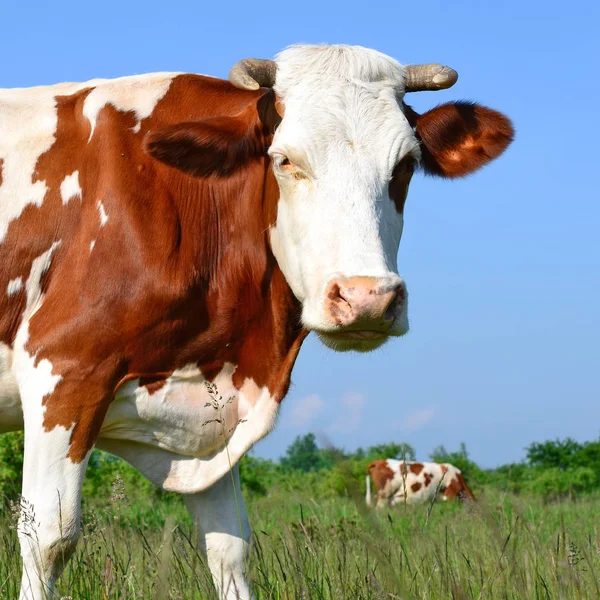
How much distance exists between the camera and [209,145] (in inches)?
201

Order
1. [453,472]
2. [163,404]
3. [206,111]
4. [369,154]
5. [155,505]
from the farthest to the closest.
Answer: [453,472] → [155,505] → [206,111] → [163,404] → [369,154]

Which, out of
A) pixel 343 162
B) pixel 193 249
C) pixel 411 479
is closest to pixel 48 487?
pixel 193 249

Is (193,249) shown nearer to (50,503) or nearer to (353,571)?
(50,503)

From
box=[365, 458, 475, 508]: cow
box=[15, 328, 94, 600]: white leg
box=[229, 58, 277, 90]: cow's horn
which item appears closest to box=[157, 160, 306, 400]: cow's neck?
box=[229, 58, 277, 90]: cow's horn

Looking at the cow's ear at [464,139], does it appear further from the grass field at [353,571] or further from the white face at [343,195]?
the grass field at [353,571]

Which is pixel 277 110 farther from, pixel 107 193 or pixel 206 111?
pixel 107 193

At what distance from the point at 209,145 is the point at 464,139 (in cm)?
163

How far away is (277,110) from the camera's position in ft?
16.6

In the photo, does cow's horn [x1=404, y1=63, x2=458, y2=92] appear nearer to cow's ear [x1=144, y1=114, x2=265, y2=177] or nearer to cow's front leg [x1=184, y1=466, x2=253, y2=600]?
cow's ear [x1=144, y1=114, x2=265, y2=177]

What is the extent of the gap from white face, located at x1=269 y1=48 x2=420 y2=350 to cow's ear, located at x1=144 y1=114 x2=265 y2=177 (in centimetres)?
31

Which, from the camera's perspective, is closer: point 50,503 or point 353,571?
point 50,503

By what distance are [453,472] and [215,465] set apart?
16.2 m

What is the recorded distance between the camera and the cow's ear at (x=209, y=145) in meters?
4.98

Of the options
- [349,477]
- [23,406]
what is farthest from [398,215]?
[349,477]
